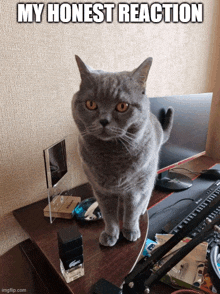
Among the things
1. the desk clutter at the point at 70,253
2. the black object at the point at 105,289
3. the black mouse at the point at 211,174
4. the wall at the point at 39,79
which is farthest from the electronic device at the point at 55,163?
the black mouse at the point at 211,174

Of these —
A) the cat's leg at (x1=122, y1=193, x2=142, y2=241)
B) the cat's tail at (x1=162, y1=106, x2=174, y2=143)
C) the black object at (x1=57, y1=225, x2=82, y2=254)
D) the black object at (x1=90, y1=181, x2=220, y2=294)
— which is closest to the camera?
the black object at (x1=90, y1=181, x2=220, y2=294)

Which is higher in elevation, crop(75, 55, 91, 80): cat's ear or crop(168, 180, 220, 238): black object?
crop(75, 55, 91, 80): cat's ear

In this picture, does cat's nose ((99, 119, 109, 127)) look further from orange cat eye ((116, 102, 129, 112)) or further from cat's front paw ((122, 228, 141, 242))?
cat's front paw ((122, 228, 141, 242))

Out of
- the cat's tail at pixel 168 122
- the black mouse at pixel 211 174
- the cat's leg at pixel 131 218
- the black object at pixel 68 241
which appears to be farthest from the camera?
the black mouse at pixel 211 174

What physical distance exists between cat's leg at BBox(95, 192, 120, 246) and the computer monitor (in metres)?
0.45

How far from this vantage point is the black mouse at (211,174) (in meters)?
1.12

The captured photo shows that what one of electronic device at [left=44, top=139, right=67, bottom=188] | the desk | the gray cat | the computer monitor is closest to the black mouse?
the computer monitor

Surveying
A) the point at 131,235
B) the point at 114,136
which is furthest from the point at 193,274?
the point at 114,136

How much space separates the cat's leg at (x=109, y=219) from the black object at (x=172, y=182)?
0.46 metres

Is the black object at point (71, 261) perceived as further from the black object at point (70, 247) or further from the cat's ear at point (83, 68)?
the cat's ear at point (83, 68)

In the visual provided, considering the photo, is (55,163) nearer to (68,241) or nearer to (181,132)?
(68,241)

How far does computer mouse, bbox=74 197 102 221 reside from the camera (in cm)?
70

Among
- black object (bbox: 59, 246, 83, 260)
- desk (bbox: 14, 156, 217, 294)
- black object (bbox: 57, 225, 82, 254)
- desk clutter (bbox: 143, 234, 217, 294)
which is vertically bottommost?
desk clutter (bbox: 143, 234, 217, 294)

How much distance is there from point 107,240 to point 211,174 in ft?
2.62
